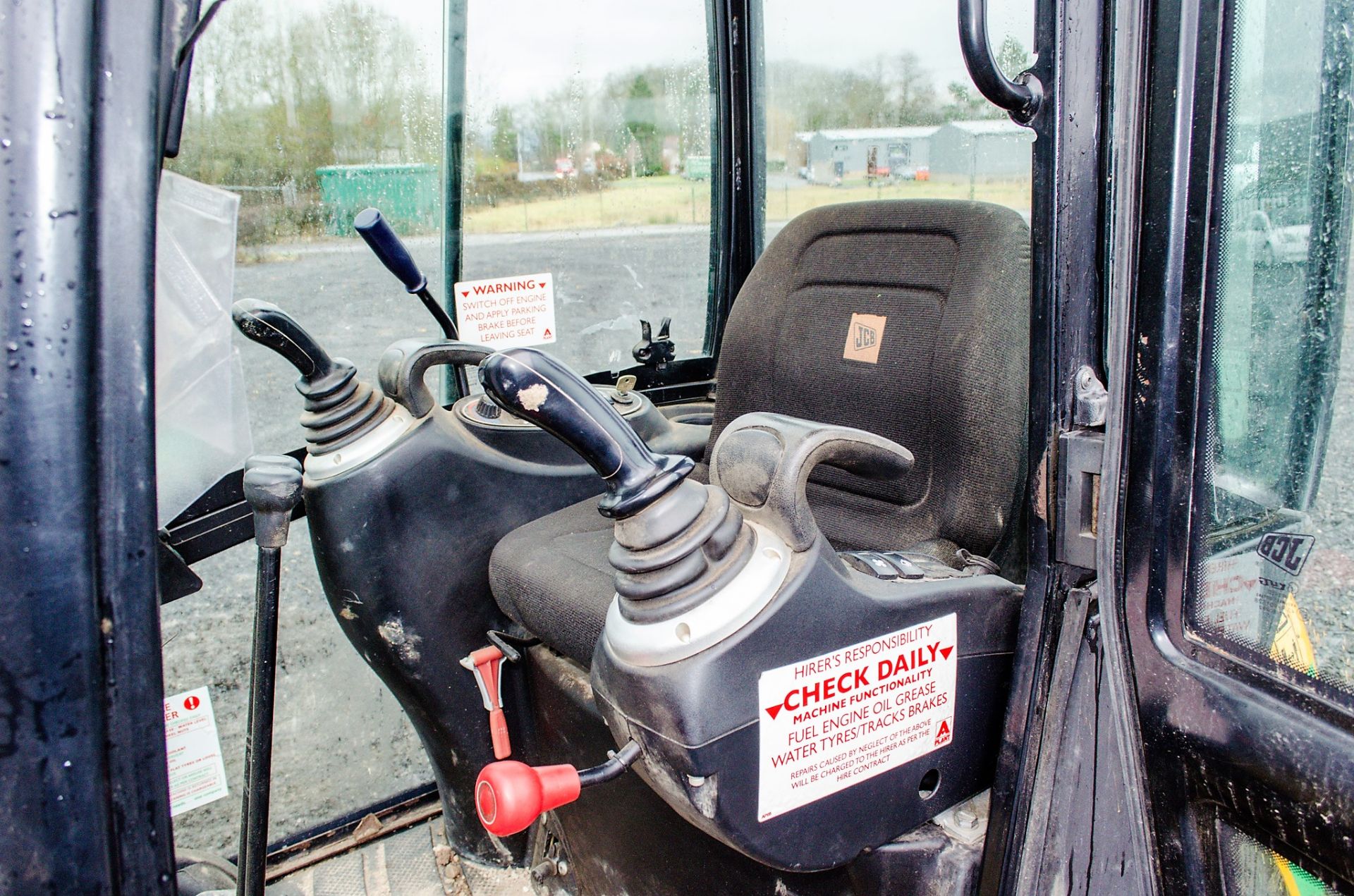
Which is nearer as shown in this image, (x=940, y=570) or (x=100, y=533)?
(x=100, y=533)

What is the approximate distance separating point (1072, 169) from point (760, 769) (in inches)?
22.6

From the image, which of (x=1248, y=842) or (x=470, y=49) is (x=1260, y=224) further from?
(x=470, y=49)

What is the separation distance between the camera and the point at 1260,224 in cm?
65

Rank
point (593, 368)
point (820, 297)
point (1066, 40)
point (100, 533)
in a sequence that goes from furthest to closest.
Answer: point (593, 368) → point (820, 297) → point (1066, 40) → point (100, 533)

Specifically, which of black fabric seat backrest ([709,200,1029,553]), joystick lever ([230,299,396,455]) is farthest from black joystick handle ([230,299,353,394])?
black fabric seat backrest ([709,200,1029,553])

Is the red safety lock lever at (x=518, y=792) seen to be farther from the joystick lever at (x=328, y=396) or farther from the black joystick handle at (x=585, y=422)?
the joystick lever at (x=328, y=396)

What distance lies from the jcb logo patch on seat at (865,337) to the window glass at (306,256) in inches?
30.7

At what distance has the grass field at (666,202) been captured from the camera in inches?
62.5

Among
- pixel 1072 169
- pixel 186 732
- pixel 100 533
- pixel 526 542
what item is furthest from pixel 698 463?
pixel 100 533

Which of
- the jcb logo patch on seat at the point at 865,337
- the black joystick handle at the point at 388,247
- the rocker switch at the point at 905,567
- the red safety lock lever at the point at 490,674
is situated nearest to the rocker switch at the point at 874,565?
the rocker switch at the point at 905,567

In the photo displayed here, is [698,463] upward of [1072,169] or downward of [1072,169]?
downward

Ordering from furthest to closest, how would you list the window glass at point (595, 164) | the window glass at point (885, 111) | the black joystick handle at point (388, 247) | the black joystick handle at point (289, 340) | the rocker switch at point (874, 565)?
the window glass at point (595, 164), the window glass at point (885, 111), the black joystick handle at point (388, 247), the black joystick handle at point (289, 340), the rocker switch at point (874, 565)

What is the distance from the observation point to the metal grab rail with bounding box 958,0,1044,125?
74cm

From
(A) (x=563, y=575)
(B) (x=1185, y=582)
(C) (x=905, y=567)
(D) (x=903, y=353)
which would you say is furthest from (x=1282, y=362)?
(A) (x=563, y=575)
